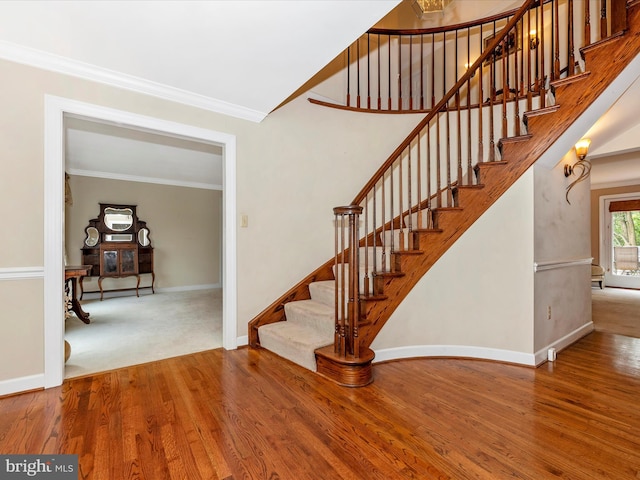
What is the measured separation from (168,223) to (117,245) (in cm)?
111

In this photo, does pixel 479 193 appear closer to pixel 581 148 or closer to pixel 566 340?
pixel 581 148

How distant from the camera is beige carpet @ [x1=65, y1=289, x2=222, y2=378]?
8.95ft

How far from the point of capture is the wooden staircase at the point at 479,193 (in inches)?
86.9

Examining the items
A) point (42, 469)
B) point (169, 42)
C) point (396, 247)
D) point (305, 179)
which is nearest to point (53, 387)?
point (42, 469)

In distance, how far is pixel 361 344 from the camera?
2482 millimetres

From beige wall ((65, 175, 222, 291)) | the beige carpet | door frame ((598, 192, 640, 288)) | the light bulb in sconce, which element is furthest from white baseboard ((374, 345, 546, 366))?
door frame ((598, 192, 640, 288))

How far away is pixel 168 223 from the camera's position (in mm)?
6617

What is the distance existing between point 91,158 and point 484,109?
5623 mm

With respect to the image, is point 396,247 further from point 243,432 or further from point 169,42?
point 169,42

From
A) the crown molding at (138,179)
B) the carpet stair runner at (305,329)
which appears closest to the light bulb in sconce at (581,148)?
the carpet stair runner at (305,329)

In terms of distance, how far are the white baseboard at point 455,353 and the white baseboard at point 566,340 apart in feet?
0.47

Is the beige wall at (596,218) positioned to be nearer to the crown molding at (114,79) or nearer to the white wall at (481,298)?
the white wall at (481,298)

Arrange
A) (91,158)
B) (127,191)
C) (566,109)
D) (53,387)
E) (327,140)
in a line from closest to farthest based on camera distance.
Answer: (53,387), (566,109), (327,140), (91,158), (127,191)

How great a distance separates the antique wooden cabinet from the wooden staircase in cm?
499
